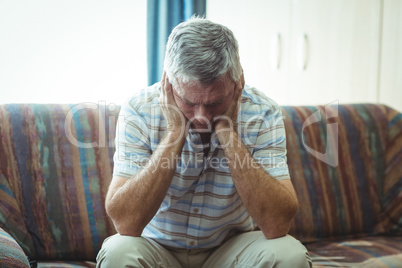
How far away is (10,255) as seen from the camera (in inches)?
41.3

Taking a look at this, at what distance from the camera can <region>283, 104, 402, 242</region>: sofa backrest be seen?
1724mm

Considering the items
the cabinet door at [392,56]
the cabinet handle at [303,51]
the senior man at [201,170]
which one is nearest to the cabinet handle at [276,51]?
the cabinet handle at [303,51]

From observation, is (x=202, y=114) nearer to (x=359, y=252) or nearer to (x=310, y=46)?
(x=359, y=252)

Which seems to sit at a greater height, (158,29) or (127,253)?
(158,29)

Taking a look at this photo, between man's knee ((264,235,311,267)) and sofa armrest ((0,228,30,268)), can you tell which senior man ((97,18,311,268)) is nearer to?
man's knee ((264,235,311,267))

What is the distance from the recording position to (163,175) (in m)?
1.21

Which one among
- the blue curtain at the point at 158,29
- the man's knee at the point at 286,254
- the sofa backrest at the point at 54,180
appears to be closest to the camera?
the man's knee at the point at 286,254

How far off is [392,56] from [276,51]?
27.6 inches

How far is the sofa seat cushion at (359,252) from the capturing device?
4.79 feet

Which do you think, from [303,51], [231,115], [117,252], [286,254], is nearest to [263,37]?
[303,51]

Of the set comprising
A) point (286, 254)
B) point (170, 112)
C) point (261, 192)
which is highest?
point (170, 112)

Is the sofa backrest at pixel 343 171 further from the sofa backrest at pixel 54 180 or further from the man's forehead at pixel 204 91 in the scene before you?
the sofa backrest at pixel 54 180

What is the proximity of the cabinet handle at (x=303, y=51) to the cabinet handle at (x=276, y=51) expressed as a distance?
0.14 meters

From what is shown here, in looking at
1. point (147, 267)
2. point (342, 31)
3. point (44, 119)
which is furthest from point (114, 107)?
point (342, 31)
